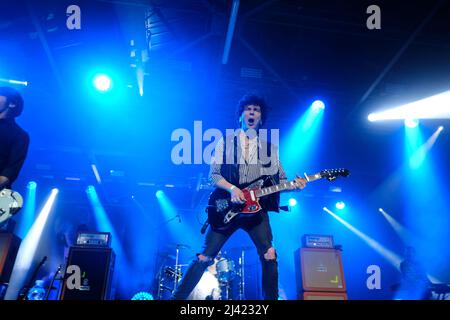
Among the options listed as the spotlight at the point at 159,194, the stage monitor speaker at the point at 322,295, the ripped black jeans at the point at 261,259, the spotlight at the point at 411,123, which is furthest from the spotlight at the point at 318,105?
the spotlight at the point at 159,194

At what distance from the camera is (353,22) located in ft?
17.0

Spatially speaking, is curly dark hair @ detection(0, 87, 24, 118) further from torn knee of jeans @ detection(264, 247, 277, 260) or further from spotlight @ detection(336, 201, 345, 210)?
spotlight @ detection(336, 201, 345, 210)

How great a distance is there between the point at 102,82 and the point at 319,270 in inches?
188

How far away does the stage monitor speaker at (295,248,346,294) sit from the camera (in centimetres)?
529

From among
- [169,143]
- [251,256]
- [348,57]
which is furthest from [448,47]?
[251,256]

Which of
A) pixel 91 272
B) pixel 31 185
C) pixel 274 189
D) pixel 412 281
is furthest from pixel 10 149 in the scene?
pixel 412 281

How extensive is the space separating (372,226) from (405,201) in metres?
1.39

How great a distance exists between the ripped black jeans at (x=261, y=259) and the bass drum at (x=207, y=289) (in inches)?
167

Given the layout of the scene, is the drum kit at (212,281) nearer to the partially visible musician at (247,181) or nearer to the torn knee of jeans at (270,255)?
the partially visible musician at (247,181)

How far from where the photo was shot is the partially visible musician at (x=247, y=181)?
2912 mm

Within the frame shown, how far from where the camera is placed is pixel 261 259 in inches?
118

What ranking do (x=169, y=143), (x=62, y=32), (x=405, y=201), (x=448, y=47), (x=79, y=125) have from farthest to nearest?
1. (x=405, y=201)
2. (x=169, y=143)
3. (x=79, y=125)
4. (x=448, y=47)
5. (x=62, y=32)

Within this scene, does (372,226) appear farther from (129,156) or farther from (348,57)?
(129,156)

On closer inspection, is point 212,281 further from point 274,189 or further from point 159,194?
point 159,194
